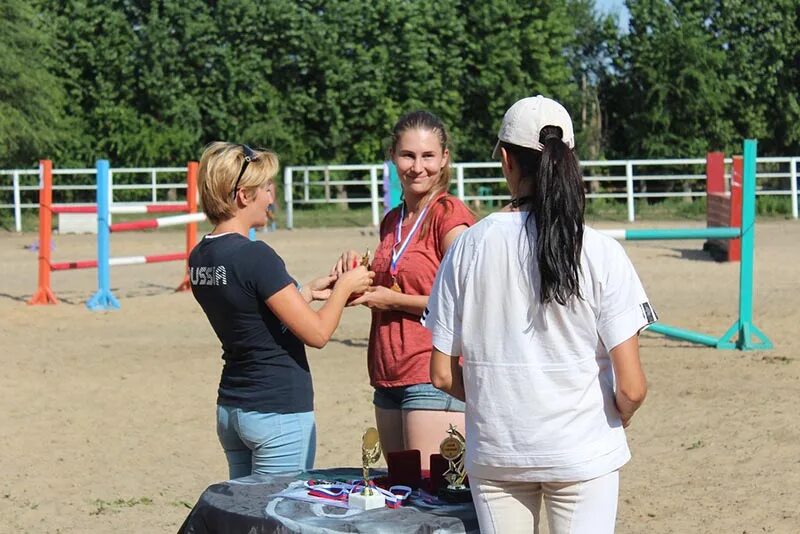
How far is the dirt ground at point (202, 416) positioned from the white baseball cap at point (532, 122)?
2.79 meters

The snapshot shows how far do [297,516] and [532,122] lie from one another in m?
1.08

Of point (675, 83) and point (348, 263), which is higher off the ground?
point (675, 83)

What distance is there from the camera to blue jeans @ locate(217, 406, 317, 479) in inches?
133

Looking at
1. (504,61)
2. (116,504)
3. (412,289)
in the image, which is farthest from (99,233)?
(504,61)

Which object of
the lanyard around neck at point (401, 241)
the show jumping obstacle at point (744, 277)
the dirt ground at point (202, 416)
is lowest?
the dirt ground at point (202, 416)

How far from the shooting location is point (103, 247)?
12.3m

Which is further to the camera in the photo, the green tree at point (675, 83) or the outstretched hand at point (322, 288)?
the green tree at point (675, 83)

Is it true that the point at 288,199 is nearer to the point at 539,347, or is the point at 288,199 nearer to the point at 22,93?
the point at 22,93

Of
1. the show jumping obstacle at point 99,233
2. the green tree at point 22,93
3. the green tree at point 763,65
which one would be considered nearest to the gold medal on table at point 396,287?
the show jumping obstacle at point 99,233

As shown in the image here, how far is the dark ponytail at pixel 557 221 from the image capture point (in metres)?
2.49

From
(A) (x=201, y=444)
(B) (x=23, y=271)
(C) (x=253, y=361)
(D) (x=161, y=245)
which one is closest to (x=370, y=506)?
(C) (x=253, y=361)

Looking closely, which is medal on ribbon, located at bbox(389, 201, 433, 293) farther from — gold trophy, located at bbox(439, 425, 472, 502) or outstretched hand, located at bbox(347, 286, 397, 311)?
gold trophy, located at bbox(439, 425, 472, 502)

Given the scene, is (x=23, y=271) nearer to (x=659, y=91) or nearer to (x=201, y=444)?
(x=201, y=444)

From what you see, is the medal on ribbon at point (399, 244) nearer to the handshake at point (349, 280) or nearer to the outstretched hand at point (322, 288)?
the handshake at point (349, 280)
